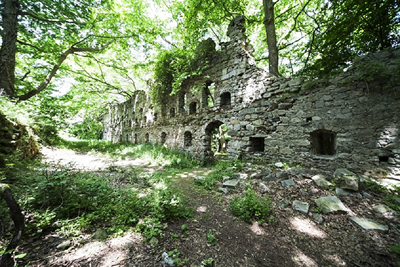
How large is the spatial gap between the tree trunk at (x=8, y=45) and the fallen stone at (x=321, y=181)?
11072mm

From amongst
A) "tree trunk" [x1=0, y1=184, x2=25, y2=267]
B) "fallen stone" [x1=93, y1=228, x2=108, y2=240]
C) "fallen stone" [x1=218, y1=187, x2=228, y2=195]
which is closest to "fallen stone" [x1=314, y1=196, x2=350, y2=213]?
"fallen stone" [x1=218, y1=187, x2=228, y2=195]

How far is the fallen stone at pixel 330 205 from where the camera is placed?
103 inches

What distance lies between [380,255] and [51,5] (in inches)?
506

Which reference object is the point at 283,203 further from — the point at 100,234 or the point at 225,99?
the point at 225,99

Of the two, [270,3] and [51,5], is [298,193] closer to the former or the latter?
[270,3]

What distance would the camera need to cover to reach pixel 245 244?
7.00ft

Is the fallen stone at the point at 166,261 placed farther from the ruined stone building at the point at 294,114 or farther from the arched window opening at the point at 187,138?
the arched window opening at the point at 187,138

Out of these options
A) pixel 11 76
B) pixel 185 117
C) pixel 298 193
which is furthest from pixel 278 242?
pixel 11 76

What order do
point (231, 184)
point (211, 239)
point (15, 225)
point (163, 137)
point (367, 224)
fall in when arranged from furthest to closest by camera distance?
point (163, 137), point (231, 184), point (367, 224), point (211, 239), point (15, 225)

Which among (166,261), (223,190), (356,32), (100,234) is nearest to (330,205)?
(223,190)

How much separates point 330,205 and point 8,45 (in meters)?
11.7

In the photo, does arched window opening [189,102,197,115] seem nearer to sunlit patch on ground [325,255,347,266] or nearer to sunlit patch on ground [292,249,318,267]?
sunlit patch on ground [292,249,318,267]

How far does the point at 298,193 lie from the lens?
10.6 feet

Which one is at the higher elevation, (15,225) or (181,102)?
(181,102)
